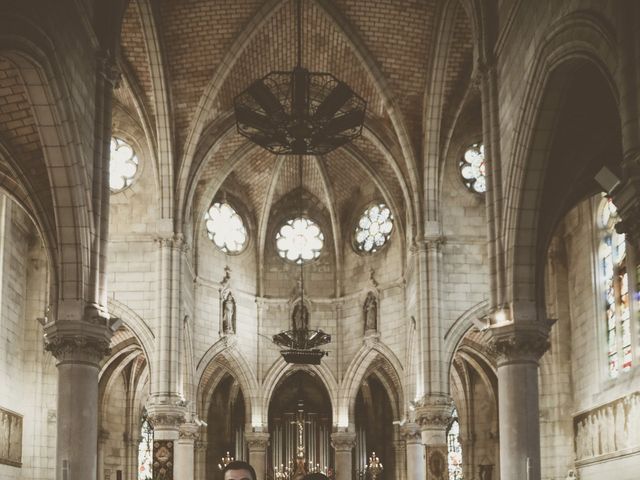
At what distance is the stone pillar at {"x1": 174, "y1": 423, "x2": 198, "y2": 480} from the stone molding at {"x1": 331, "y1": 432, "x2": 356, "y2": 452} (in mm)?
6625

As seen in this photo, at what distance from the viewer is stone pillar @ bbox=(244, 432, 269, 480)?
125ft

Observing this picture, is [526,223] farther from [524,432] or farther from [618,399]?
[618,399]

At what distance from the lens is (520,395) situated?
757 inches

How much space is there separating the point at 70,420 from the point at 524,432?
7810mm

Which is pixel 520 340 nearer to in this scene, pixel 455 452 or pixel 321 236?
pixel 321 236

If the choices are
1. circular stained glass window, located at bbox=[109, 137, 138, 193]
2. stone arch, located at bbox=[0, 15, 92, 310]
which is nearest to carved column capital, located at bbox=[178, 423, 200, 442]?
circular stained glass window, located at bbox=[109, 137, 138, 193]

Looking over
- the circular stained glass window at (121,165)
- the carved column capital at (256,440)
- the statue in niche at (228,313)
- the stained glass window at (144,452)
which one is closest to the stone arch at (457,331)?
the statue in niche at (228,313)

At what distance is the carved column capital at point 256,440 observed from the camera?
38188 millimetres

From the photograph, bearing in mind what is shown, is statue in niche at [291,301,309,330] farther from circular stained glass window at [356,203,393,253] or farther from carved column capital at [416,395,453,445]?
carved column capital at [416,395,453,445]

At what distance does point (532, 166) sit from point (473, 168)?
14342 mm

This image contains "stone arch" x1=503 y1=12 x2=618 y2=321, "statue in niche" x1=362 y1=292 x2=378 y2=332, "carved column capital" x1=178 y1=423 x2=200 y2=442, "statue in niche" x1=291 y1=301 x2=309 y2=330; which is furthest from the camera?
"statue in niche" x1=291 y1=301 x2=309 y2=330

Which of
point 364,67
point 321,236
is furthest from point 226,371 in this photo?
point 364,67

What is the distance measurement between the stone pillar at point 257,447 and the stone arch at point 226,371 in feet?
2.26

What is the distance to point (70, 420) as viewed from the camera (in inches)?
733
